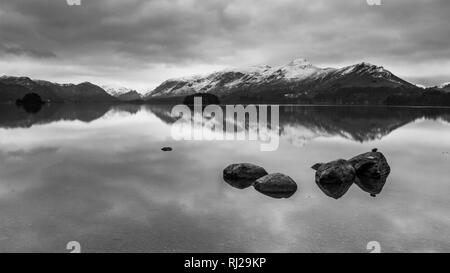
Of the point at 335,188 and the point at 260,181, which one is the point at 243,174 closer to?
the point at 260,181

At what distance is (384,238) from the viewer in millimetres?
16219

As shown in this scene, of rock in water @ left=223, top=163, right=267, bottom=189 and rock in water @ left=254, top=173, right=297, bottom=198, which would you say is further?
rock in water @ left=223, top=163, right=267, bottom=189

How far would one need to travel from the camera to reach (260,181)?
24594 mm

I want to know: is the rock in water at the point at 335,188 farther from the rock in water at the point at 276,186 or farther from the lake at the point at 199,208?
the rock in water at the point at 276,186

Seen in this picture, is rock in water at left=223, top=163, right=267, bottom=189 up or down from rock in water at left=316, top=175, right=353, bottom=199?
up

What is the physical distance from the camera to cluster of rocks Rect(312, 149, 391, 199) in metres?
24.8

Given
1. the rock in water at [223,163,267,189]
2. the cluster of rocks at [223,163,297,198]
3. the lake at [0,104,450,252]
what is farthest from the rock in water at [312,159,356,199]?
the rock in water at [223,163,267,189]

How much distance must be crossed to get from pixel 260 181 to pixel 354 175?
7.99 metres

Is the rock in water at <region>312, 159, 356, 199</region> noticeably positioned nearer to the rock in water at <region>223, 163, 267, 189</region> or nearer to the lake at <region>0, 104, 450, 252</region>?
the lake at <region>0, 104, 450, 252</region>

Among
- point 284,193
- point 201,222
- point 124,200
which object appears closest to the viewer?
point 201,222

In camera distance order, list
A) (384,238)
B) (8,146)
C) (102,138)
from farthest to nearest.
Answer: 1. (102,138)
2. (8,146)
3. (384,238)
